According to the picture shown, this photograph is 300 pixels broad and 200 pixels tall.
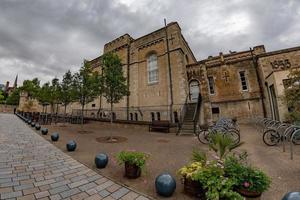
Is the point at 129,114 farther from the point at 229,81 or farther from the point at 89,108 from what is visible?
the point at 229,81

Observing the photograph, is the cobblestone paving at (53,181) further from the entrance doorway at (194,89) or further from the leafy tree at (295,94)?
the entrance doorway at (194,89)

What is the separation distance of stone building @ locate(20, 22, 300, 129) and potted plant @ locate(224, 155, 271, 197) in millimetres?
10258

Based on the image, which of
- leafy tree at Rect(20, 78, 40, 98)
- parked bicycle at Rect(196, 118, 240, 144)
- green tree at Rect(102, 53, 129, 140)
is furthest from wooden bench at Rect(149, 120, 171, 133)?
leafy tree at Rect(20, 78, 40, 98)

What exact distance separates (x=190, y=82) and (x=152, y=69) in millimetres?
5544

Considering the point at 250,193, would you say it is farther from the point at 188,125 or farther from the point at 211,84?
the point at 211,84

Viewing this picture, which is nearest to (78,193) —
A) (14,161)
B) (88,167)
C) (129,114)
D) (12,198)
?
(12,198)

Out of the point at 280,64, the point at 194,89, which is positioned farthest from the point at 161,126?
the point at 280,64

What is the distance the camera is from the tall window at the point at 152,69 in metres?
20.0

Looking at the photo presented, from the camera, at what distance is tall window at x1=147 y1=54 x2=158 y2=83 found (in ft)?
65.6

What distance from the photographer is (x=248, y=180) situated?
2.79 metres

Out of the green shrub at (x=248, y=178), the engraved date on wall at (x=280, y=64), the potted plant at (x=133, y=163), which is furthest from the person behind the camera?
the engraved date on wall at (x=280, y=64)

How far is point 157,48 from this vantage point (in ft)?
65.5

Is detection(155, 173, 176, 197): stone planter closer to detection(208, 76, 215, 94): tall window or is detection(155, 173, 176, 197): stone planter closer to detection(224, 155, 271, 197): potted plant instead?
detection(224, 155, 271, 197): potted plant

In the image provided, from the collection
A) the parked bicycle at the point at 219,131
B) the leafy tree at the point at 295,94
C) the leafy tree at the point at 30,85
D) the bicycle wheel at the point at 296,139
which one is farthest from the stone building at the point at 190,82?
the leafy tree at the point at 30,85
